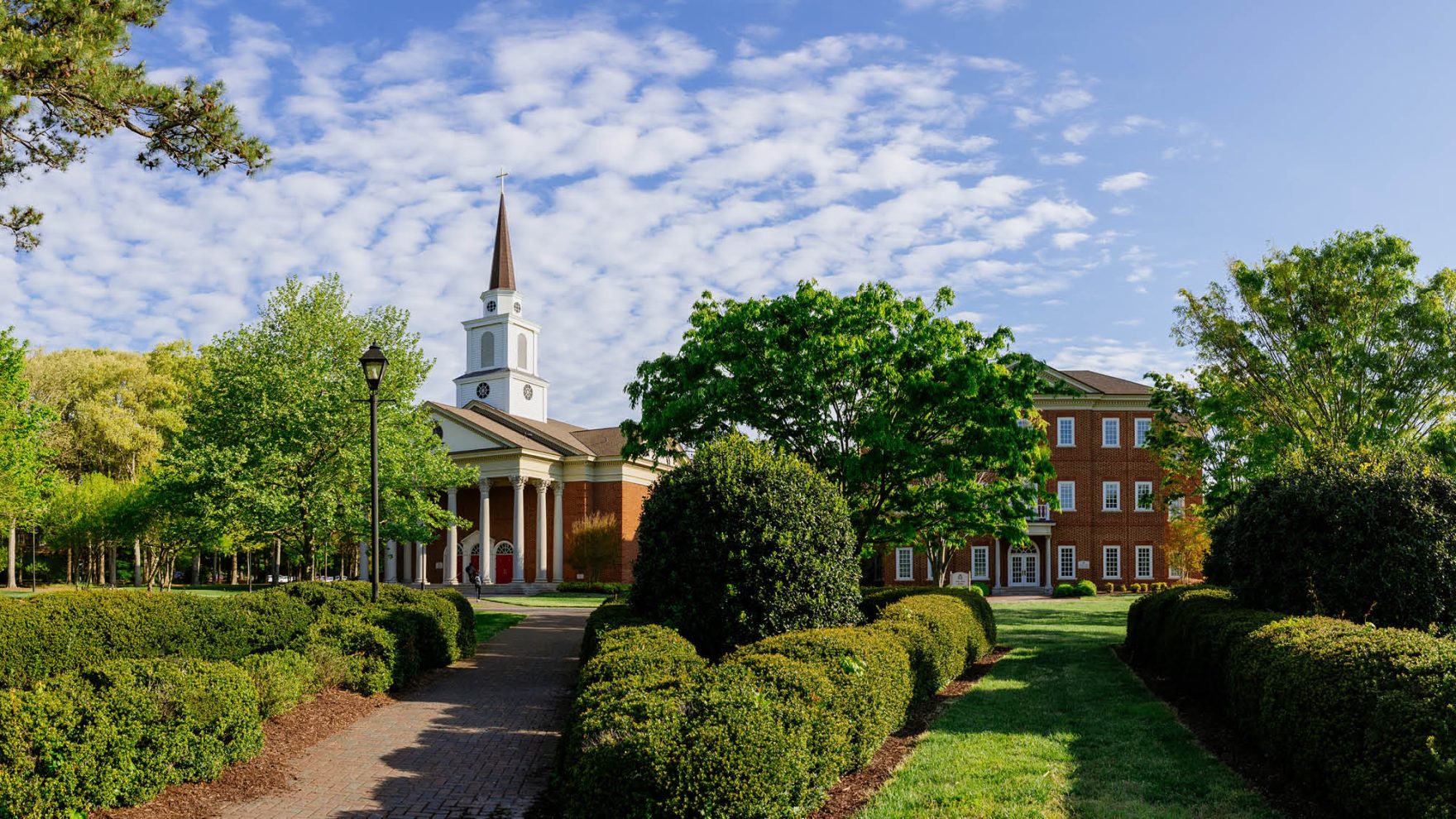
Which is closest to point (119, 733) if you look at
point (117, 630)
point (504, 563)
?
point (117, 630)

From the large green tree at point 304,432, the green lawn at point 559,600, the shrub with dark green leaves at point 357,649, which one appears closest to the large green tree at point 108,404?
→ the green lawn at point 559,600

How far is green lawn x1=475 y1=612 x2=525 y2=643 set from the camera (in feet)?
73.2

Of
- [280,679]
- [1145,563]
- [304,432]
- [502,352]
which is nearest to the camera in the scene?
[280,679]

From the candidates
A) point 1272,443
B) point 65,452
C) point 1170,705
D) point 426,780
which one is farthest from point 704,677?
point 65,452

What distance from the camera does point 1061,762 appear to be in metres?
8.91

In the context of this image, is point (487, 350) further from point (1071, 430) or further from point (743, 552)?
point (743, 552)

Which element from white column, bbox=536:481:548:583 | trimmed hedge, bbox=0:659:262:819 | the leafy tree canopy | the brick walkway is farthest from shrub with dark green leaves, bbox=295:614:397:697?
white column, bbox=536:481:548:583

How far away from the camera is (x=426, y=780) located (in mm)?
8898

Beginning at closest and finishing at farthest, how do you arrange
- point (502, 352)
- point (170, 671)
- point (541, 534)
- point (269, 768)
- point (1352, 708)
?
point (1352, 708), point (170, 671), point (269, 768), point (541, 534), point (502, 352)

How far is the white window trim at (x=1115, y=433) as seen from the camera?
4884 cm

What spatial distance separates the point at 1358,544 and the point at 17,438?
121 feet

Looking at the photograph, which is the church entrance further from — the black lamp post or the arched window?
the black lamp post

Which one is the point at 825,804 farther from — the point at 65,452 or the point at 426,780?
the point at 65,452

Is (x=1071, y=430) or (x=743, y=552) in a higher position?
(x=1071, y=430)
